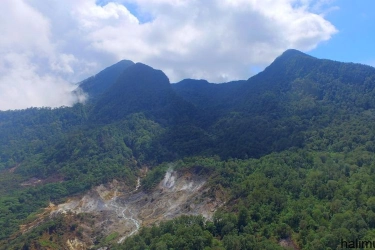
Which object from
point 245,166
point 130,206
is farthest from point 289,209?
point 130,206

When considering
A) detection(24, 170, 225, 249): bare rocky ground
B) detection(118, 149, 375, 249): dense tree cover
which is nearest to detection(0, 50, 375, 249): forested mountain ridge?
detection(118, 149, 375, 249): dense tree cover

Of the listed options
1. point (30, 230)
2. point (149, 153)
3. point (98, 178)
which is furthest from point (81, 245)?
point (149, 153)

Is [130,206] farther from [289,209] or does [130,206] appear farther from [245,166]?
[289,209]

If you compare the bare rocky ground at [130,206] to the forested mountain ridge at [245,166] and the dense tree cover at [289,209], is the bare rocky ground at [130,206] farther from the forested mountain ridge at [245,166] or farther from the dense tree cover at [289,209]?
the dense tree cover at [289,209]

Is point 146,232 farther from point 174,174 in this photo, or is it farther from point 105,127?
point 105,127

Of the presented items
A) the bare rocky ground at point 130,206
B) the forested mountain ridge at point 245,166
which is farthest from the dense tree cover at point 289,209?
the bare rocky ground at point 130,206

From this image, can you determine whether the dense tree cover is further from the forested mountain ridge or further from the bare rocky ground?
the bare rocky ground
